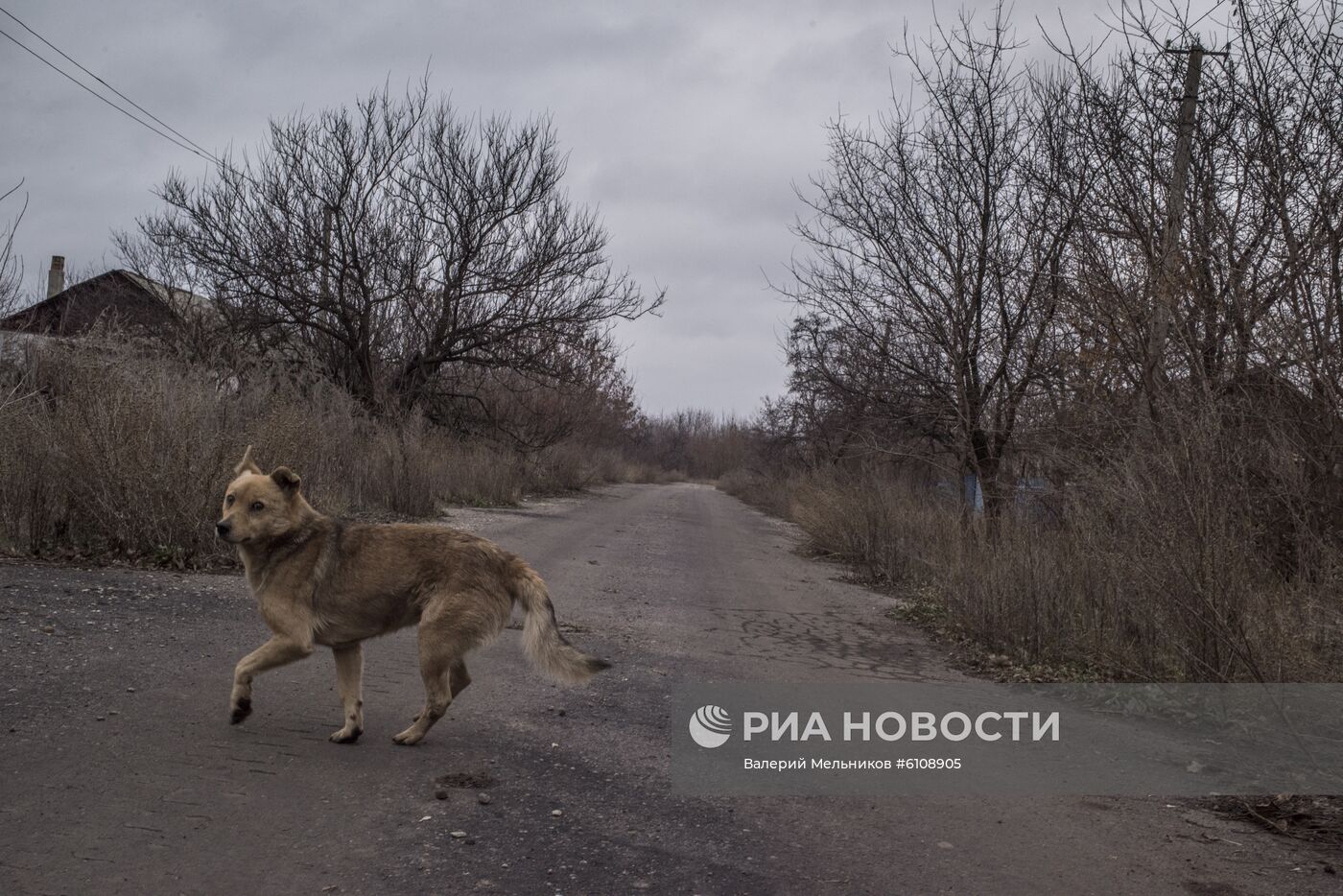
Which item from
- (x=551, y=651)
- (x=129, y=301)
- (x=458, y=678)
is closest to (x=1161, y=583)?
(x=551, y=651)

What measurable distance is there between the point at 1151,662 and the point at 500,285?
21841mm

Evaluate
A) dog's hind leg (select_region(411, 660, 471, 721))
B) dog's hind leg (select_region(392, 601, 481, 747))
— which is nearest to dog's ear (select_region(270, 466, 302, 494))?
dog's hind leg (select_region(392, 601, 481, 747))

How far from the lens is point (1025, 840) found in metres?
4.44

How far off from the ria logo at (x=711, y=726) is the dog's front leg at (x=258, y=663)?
7.65 ft

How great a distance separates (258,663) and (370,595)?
0.65m

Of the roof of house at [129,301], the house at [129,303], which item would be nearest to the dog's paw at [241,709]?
the house at [129,303]

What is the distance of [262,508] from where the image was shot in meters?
5.53

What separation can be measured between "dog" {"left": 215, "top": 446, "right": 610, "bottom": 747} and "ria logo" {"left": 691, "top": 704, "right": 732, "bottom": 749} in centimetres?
113

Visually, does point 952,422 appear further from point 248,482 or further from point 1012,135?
point 248,482

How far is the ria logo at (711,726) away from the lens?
5.93m

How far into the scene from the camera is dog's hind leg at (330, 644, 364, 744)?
5.25 metres

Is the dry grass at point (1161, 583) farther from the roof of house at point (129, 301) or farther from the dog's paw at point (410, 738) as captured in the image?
the roof of house at point (129, 301)

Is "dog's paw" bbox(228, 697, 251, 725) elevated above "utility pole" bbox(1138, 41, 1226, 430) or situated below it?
below

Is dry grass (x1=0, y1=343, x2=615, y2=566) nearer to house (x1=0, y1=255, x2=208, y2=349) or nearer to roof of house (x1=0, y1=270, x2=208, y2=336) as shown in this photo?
house (x1=0, y1=255, x2=208, y2=349)
